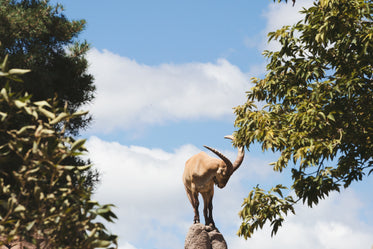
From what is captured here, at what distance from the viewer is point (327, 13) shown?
12180mm

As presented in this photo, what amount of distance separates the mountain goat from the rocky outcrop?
551 mm

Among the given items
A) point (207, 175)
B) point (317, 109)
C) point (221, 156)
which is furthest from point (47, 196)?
point (207, 175)

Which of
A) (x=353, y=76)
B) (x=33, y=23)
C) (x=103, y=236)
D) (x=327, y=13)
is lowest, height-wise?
(x=103, y=236)

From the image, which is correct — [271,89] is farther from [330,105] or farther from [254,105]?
[330,105]

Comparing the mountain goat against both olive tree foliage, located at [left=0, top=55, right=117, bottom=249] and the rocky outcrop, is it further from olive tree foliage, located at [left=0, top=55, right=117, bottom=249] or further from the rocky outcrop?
olive tree foliage, located at [left=0, top=55, right=117, bottom=249]

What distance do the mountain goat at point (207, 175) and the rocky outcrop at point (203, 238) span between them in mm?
551

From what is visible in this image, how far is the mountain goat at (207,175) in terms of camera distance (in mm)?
19058

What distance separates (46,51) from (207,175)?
739 cm

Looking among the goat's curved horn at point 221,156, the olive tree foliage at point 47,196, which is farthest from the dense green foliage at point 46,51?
the olive tree foliage at point 47,196

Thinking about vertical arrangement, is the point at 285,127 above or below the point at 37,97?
below

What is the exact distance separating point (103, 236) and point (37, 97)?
34.2 feet

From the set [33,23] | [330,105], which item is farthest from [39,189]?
[33,23]

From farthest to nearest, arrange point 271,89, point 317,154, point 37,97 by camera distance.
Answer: point 37,97 → point 271,89 → point 317,154

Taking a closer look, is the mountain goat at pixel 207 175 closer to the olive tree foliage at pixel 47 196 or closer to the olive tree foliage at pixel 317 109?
the olive tree foliage at pixel 317 109
